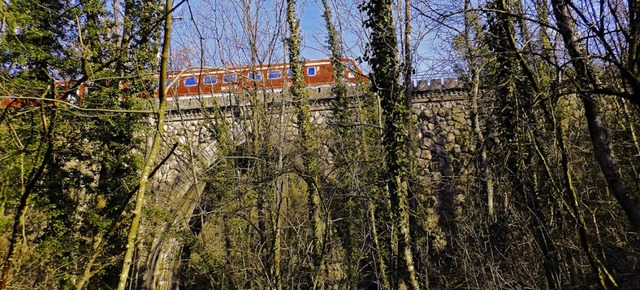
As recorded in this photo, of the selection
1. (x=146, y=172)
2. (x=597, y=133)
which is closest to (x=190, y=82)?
(x=597, y=133)

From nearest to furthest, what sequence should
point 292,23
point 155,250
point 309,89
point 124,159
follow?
1. point 124,159
2. point 155,250
3. point 292,23
4. point 309,89

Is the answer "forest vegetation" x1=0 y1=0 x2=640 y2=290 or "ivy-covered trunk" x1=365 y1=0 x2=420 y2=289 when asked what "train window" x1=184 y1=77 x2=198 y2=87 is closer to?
"forest vegetation" x1=0 y1=0 x2=640 y2=290

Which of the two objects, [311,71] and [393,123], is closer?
[393,123]

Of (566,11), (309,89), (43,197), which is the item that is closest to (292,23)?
(309,89)

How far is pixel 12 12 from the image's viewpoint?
6547 millimetres

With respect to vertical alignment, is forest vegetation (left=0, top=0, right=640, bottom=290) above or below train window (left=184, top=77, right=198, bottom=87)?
below

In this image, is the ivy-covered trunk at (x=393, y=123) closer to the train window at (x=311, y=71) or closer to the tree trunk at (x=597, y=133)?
the tree trunk at (x=597, y=133)

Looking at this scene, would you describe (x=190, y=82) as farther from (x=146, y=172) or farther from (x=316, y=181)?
(x=146, y=172)

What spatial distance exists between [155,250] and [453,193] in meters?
7.22

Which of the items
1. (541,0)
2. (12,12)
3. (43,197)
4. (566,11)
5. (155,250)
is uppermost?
(12,12)

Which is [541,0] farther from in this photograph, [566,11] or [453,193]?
[453,193]

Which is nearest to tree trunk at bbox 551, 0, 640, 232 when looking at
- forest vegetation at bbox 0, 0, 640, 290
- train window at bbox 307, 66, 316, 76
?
forest vegetation at bbox 0, 0, 640, 290

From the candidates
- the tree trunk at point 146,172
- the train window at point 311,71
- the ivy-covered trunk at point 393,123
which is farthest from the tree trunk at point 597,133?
the train window at point 311,71

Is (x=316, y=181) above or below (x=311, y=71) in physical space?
below
